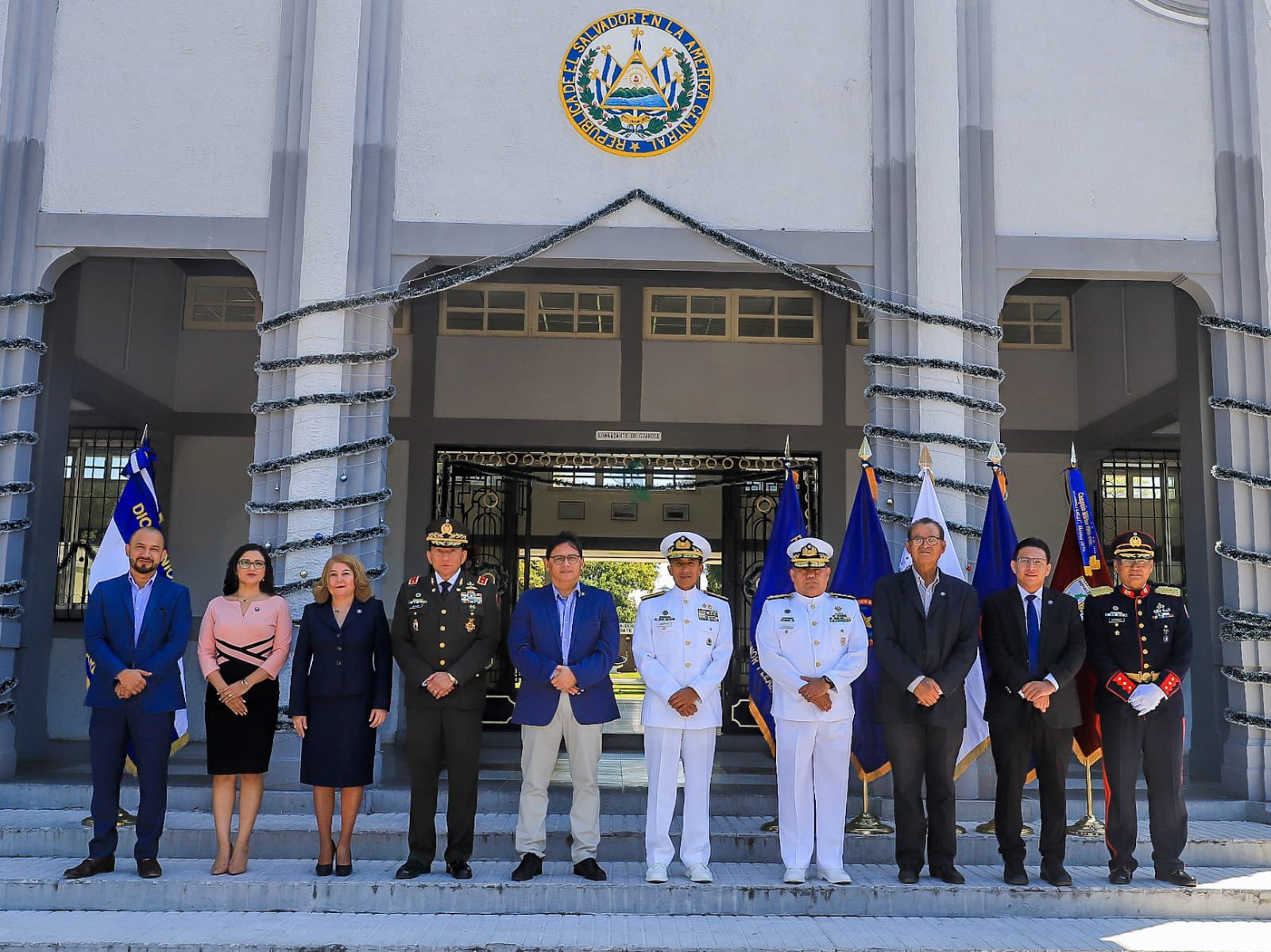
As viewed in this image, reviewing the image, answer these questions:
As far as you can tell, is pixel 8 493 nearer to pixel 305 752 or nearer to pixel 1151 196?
pixel 305 752

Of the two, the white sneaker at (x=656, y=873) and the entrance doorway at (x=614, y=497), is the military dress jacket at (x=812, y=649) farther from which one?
the entrance doorway at (x=614, y=497)

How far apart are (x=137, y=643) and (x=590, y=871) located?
227 centimetres

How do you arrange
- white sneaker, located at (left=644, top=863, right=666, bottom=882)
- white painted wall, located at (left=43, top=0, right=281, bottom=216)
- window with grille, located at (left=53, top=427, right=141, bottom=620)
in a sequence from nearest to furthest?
white sneaker, located at (left=644, top=863, right=666, bottom=882)
white painted wall, located at (left=43, top=0, right=281, bottom=216)
window with grille, located at (left=53, top=427, right=141, bottom=620)

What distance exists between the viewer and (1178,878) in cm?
501

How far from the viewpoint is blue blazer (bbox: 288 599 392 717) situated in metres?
5.05

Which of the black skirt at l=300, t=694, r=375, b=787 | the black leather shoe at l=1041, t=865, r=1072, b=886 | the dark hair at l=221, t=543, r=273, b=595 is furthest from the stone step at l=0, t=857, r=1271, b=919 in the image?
the dark hair at l=221, t=543, r=273, b=595

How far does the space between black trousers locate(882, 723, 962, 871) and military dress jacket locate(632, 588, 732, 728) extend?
2.77ft

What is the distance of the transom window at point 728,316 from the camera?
949 centimetres

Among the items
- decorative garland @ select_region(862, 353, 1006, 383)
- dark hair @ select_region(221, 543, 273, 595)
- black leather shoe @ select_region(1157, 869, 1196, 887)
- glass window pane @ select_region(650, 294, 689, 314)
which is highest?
glass window pane @ select_region(650, 294, 689, 314)

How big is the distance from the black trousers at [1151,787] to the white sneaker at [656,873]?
200 cm

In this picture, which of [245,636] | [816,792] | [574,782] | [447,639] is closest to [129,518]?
[245,636]

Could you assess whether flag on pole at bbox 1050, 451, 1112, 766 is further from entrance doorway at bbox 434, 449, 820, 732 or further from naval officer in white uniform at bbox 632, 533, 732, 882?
entrance doorway at bbox 434, 449, 820, 732

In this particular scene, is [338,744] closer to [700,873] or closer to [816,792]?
[700,873]

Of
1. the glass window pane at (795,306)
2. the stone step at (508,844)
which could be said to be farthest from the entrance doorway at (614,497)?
the stone step at (508,844)
